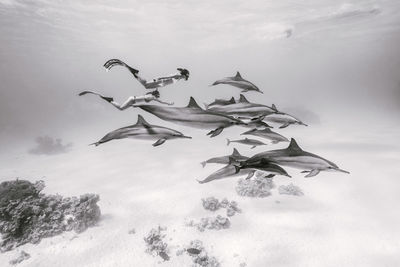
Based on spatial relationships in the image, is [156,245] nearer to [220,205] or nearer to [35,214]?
[220,205]

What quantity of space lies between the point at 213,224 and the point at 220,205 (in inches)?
52.6

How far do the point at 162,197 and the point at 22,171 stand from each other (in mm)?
12623

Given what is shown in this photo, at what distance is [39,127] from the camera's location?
3869 cm

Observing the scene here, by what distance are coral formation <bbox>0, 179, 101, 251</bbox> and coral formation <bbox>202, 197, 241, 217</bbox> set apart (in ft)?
12.7

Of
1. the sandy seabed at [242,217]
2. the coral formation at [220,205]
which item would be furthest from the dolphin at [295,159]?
the coral formation at [220,205]

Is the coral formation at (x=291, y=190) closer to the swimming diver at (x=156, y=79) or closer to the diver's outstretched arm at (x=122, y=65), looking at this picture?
the swimming diver at (x=156, y=79)

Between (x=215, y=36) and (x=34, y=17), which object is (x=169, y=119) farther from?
(x=215, y=36)

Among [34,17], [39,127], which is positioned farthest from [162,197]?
[39,127]

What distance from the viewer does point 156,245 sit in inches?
283

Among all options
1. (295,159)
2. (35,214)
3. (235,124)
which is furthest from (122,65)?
(35,214)

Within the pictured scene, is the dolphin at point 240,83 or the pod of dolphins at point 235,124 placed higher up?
the dolphin at point 240,83

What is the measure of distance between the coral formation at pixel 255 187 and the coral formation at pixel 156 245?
3959 mm

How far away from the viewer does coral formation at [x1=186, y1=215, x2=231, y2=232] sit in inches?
316

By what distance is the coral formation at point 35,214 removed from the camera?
8008mm
